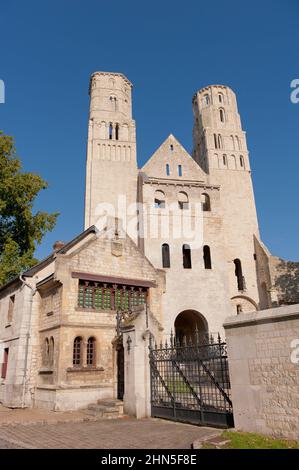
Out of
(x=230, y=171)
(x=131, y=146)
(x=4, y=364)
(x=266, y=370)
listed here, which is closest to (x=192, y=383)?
(x=266, y=370)

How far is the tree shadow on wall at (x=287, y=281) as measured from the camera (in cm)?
2947

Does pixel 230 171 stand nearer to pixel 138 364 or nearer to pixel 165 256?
pixel 165 256

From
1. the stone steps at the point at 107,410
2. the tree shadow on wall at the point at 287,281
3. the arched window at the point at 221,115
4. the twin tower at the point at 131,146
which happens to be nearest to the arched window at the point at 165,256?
the twin tower at the point at 131,146

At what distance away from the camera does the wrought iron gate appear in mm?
9906

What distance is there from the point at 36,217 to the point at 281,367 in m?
22.4

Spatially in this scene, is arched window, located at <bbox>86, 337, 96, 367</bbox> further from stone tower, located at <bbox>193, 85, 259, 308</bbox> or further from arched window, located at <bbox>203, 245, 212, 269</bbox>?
stone tower, located at <bbox>193, 85, 259, 308</bbox>

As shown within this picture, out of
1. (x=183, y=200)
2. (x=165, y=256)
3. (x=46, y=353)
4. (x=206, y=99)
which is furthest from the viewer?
(x=206, y=99)

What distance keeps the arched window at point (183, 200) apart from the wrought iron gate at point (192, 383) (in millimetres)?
20456

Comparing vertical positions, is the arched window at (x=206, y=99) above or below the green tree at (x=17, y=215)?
above

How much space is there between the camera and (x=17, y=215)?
26.5m

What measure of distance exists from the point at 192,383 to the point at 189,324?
794 inches

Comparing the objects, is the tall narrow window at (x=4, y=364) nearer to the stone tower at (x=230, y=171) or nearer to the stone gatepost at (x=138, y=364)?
the stone gatepost at (x=138, y=364)

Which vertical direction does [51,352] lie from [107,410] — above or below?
above
